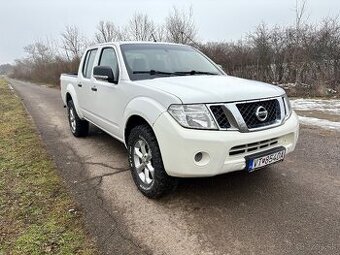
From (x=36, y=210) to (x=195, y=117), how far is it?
2.08m

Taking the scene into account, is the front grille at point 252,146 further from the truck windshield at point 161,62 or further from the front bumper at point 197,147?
the truck windshield at point 161,62

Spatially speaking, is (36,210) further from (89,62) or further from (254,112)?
(89,62)

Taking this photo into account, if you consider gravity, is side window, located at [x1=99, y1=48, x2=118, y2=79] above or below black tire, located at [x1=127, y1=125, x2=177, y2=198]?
above

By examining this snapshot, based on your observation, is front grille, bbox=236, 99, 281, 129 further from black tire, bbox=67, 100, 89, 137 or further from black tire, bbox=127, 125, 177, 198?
Result: black tire, bbox=67, 100, 89, 137

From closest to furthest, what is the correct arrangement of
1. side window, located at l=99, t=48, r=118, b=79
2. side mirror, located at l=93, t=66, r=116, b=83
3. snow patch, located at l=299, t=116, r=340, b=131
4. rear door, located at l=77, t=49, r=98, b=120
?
side mirror, located at l=93, t=66, r=116, b=83, side window, located at l=99, t=48, r=118, b=79, rear door, located at l=77, t=49, r=98, b=120, snow patch, located at l=299, t=116, r=340, b=131

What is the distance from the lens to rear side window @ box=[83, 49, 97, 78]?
5.82 m

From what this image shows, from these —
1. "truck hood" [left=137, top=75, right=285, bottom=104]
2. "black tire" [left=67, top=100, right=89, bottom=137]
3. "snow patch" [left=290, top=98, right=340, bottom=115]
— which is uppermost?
"truck hood" [left=137, top=75, right=285, bottom=104]

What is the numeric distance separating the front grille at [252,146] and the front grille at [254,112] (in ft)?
0.60

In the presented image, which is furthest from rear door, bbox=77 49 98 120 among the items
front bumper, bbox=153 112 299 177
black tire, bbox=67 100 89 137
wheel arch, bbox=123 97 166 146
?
front bumper, bbox=153 112 299 177

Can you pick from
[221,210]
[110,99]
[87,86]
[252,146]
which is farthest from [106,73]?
[221,210]

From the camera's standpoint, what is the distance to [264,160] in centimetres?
340

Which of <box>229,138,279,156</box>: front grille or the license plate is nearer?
<box>229,138,279,156</box>: front grille

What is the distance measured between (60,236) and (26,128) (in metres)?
5.73

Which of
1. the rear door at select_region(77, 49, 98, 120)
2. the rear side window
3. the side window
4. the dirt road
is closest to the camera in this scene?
the dirt road
